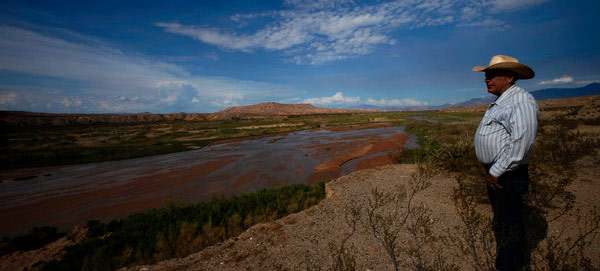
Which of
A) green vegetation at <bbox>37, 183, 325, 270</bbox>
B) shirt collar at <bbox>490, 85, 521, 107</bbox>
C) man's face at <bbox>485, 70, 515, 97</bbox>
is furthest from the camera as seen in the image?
green vegetation at <bbox>37, 183, 325, 270</bbox>

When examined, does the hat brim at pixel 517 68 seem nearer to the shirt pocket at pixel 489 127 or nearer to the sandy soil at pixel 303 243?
the shirt pocket at pixel 489 127

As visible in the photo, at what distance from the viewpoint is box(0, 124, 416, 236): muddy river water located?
9445 millimetres

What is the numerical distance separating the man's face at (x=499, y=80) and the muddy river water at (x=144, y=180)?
979cm

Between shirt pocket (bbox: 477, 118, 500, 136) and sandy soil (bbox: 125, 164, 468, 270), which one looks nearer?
shirt pocket (bbox: 477, 118, 500, 136)

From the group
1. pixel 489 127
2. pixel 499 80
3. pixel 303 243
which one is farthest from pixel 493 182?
pixel 303 243

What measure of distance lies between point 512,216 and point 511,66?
5.47 ft

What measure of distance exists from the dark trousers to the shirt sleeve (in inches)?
7.5

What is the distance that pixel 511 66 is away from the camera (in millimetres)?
2514

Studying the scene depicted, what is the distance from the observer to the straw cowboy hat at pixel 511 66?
2.51 meters

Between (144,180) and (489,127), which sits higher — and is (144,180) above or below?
below

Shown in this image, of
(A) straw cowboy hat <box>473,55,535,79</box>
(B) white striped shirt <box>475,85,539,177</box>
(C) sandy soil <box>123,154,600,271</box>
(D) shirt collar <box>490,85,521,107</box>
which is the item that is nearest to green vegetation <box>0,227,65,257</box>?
(C) sandy soil <box>123,154,600,271</box>

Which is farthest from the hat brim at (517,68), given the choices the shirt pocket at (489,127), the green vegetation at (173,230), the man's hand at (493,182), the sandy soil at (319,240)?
the green vegetation at (173,230)

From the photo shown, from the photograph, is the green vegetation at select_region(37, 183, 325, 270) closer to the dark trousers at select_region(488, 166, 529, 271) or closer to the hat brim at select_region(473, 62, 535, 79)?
the dark trousers at select_region(488, 166, 529, 271)

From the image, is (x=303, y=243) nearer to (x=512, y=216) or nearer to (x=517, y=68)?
(x=512, y=216)
